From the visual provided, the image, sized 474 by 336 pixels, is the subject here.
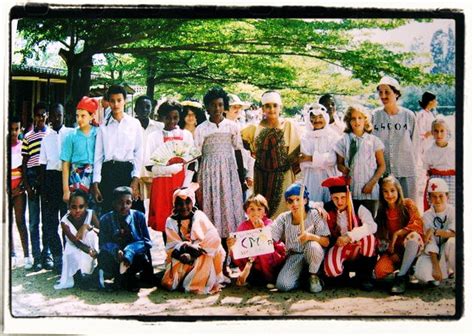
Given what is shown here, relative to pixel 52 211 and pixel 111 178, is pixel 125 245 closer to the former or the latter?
pixel 111 178

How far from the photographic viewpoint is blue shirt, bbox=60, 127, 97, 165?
645 centimetres

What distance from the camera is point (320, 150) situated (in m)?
6.42

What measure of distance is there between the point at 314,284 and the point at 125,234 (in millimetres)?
1437

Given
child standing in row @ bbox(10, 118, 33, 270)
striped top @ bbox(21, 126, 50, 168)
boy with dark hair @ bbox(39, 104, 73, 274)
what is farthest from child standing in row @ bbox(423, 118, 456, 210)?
child standing in row @ bbox(10, 118, 33, 270)

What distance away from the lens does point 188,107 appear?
21.2 feet

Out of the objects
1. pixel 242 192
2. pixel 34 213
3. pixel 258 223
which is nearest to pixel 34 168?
pixel 34 213

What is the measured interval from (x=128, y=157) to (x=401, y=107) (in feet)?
6.73

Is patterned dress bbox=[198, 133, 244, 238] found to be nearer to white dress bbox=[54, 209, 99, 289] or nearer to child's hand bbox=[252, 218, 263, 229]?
child's hand bbox=[252, 218, 263, 229]

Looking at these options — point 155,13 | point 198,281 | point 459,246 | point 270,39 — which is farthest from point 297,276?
point 155,13

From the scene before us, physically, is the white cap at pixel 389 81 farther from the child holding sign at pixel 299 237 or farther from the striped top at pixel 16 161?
the striped top at pixel 16 161

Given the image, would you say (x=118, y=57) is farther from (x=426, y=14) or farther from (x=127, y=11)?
(x=426, y=14)

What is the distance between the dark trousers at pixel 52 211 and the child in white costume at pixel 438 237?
2678mm

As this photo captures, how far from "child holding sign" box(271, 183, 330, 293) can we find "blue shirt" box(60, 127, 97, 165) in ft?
4.80

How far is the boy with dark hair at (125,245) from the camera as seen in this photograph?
21.0ft
